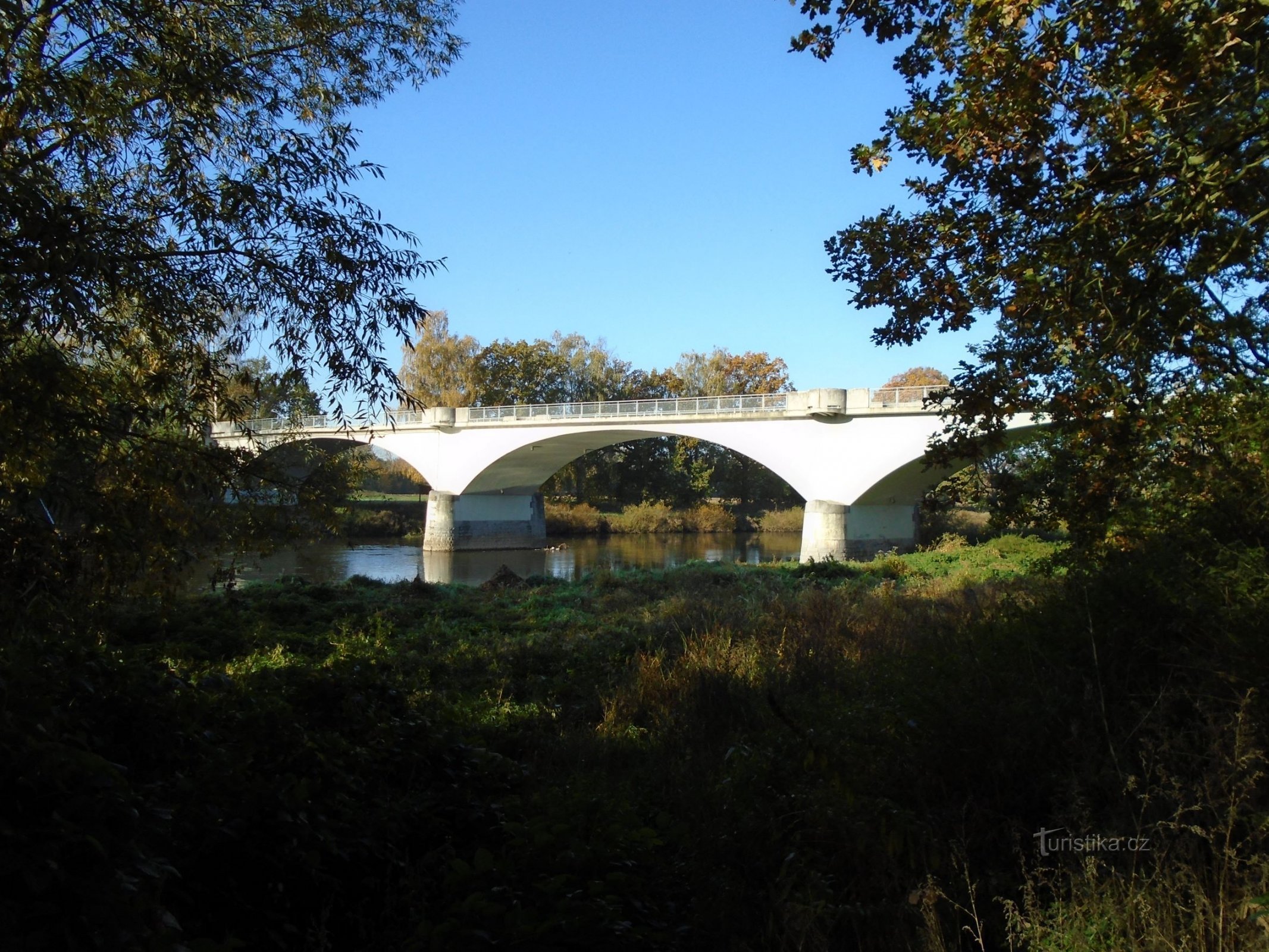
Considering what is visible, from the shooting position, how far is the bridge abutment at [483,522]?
3656 cm

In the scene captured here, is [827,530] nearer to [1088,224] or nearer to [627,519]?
[627,519]

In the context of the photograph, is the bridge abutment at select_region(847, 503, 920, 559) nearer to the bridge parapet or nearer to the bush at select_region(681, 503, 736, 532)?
the bridge parapet

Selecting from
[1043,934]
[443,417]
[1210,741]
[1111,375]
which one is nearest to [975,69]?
[1111,375]

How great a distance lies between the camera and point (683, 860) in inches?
133

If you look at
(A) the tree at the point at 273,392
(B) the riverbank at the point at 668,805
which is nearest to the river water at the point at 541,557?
(A) the tree at the point at 273,392

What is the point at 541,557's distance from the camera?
3341cm

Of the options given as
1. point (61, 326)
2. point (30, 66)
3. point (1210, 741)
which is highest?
point (30, 66)

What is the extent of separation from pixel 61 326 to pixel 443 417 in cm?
3265

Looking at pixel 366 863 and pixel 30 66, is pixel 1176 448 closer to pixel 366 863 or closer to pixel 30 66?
pixel 366 863

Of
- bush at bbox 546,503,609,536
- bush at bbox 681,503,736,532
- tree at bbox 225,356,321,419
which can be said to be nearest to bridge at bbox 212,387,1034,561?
bush at bbox 546,503,609,536

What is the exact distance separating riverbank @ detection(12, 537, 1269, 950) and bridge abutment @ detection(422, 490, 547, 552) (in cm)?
3163

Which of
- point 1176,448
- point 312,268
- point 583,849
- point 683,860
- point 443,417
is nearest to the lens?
point 583,849

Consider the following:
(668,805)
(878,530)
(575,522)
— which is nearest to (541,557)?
(575,522)

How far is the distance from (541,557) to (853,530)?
1090cm
